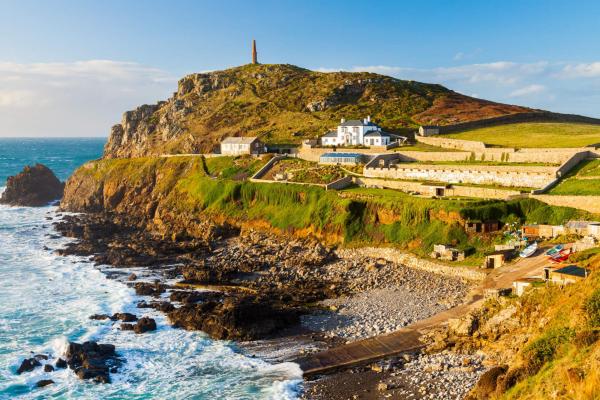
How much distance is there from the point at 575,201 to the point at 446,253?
1398 centimetres

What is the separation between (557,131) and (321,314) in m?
68.4

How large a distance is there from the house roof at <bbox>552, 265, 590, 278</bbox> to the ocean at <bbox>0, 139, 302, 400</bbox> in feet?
59.1

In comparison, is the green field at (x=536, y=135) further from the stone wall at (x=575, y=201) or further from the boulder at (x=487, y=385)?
the boulder at (x=487, y=385)

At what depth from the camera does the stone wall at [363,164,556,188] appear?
63.6 meters

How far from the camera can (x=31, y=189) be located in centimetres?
11981

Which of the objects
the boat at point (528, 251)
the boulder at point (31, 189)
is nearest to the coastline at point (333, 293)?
the boat at point (528, 251)

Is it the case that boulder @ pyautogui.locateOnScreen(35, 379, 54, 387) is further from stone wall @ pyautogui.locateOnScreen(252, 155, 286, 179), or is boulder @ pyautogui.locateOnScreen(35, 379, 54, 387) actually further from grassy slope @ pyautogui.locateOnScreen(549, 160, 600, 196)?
stone wall @ pyautogui.locateOnScreen(252, 155, 286, 179)

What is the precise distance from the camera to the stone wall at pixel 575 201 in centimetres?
5338

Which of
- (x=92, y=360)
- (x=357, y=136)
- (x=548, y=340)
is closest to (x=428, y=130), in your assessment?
(x=357, y=136)

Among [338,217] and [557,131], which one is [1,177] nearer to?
[338,217]

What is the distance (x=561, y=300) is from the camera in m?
31.5

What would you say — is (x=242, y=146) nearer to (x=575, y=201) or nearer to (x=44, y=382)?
(x=575, y=201)

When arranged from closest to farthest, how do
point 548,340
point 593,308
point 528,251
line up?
1. point 593,308
2. point 548,340
3. point 528,251

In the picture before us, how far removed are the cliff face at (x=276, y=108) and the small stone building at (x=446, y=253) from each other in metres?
56.7
